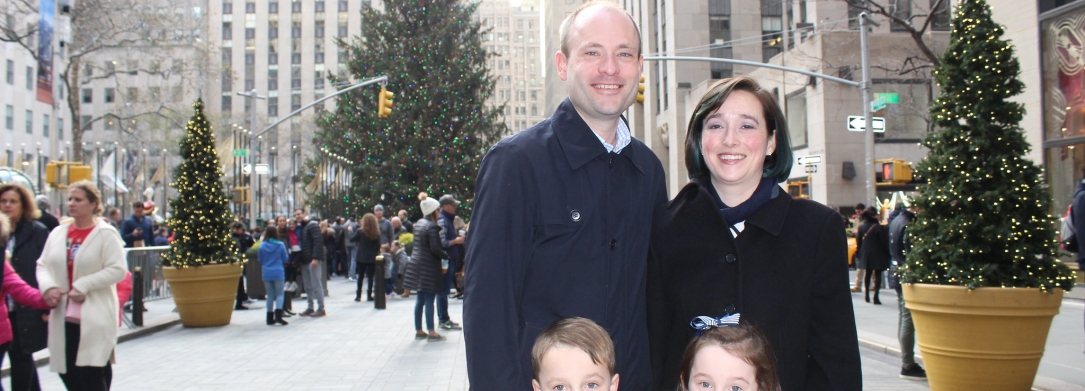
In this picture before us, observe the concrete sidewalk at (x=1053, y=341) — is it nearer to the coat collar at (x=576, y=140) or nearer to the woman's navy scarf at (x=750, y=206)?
the woman's navy scarf at (x=750, y=206)

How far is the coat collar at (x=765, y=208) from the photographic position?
269 centimetres

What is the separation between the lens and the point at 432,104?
35.4 meters

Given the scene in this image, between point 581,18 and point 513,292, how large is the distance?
93 centimetres

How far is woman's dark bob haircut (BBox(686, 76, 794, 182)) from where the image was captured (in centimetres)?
283

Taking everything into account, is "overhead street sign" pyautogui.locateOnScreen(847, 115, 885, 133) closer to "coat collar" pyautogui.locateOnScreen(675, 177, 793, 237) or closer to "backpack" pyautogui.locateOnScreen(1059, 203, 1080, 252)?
"backpack" pyautogui.locateOnScreen(1059, 203, 1080, 252)

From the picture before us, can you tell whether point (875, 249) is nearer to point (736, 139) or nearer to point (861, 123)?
point (861, 123)

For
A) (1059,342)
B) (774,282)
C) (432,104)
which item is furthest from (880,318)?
(432,104)

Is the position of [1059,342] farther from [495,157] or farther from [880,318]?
[495,157]

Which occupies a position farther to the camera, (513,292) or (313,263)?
(313,263)

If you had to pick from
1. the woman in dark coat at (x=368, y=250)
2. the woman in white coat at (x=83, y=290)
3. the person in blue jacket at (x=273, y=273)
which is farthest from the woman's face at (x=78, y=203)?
the woman in dark coat at (x=368, y=250)

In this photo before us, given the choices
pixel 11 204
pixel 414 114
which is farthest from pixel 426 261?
pixel 414 114

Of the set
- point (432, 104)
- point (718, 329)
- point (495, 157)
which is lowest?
point (718, 329)

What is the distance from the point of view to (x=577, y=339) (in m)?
2.55

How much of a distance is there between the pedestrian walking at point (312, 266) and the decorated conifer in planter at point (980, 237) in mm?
11032
